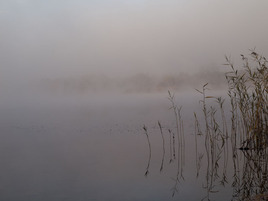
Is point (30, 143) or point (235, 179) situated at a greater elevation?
point (30, 143)

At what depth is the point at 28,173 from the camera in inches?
146

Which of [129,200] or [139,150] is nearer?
[129,200]

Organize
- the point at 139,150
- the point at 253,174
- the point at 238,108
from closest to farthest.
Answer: the point at 253,174 < the point at 238,108 < the point at 139,150

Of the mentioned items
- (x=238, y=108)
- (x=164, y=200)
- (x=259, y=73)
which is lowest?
(x=164, y=200)

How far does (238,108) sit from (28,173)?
2.39 meters

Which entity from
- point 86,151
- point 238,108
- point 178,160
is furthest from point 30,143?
point 238,108

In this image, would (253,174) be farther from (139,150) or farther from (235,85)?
(139,150)

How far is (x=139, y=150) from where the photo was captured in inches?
198

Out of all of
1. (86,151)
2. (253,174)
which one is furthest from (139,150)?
(253,174)

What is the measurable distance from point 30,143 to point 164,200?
4.14 metres

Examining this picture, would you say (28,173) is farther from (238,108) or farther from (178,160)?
(238,108)

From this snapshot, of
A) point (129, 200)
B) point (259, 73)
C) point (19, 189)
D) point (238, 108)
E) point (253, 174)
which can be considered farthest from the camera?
point (238, 108)

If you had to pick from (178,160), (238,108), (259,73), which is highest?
(259,73)

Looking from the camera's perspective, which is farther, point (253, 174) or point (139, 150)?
point (139, 150)
